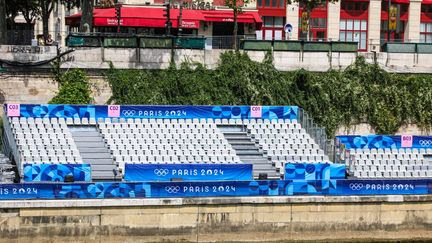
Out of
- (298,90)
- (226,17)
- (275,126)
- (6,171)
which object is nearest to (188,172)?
(6,171)

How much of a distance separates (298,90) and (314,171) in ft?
33.8

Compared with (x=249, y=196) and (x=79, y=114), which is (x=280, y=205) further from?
(x=79, y=114)

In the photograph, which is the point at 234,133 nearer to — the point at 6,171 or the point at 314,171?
the point at 314,171

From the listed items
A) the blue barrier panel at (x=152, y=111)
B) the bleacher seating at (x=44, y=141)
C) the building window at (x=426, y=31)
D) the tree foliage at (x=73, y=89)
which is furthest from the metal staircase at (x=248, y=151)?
the building window at (x=426, y=31)

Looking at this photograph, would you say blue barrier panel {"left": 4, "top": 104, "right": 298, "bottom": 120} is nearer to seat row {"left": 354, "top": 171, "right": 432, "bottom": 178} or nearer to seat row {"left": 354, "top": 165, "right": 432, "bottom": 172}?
seat row {"left": 354, "top": 165, "right": 432, "bottom": 172}

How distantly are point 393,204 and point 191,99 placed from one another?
1329 cm

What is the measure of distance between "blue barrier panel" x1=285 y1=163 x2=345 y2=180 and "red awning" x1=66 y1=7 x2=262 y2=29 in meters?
21.7

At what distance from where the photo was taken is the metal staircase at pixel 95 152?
44562 mm

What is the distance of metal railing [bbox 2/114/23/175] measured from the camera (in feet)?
145

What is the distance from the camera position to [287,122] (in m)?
51.5

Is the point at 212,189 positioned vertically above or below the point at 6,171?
below

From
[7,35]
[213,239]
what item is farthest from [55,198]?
[7,35]

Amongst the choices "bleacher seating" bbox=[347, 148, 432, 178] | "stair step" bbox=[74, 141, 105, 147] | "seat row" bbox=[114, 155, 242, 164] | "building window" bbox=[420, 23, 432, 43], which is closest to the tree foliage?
"stair step" bbox=[74, 141, 105, 147]

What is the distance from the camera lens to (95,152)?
46.9m
